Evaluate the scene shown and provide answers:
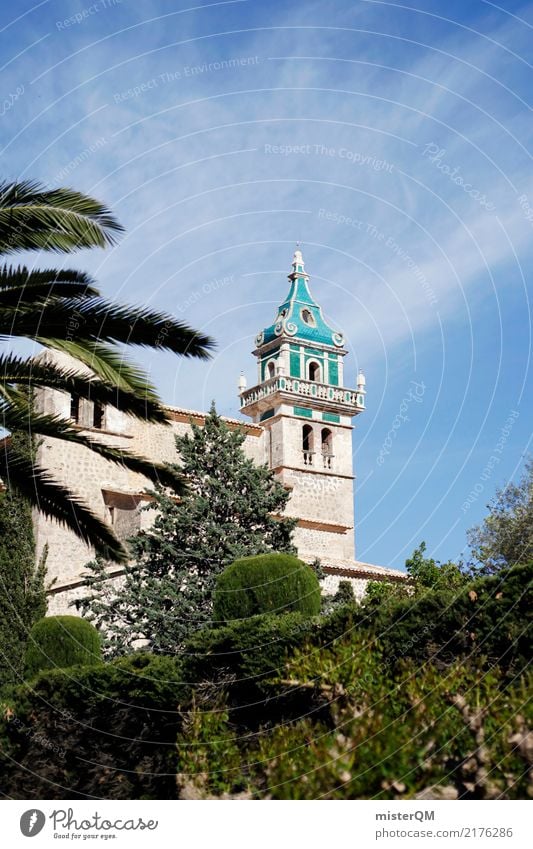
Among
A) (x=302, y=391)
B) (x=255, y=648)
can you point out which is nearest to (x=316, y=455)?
(x=302, y=391)

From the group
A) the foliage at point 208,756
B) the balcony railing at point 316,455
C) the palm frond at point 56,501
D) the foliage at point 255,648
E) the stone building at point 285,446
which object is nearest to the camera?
the palm frond at point 56,501

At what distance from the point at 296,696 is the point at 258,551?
12.5 metres

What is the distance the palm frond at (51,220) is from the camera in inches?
484

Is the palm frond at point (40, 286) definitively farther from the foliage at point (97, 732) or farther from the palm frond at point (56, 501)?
the foliage at point (97, 732)

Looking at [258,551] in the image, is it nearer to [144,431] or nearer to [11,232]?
[144,431]

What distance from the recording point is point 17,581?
27.0 m

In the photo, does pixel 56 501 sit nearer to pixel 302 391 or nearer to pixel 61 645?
pixel 61 645

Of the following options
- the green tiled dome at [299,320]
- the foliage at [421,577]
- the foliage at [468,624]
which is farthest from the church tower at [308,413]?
the foliage at [468,624]

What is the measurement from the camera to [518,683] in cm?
1155

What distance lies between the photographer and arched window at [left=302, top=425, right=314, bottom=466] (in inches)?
1622

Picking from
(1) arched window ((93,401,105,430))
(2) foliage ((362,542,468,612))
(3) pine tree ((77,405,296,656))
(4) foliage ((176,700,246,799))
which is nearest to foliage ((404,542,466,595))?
(2) foliage ((362,542,468,612))

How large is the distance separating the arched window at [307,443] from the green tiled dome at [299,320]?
354cm

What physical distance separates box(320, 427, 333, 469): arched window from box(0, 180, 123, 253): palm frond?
29.1 metres

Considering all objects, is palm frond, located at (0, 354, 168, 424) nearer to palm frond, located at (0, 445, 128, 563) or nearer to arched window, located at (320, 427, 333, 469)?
palm frond, located at (0, 445, 128, 563)
